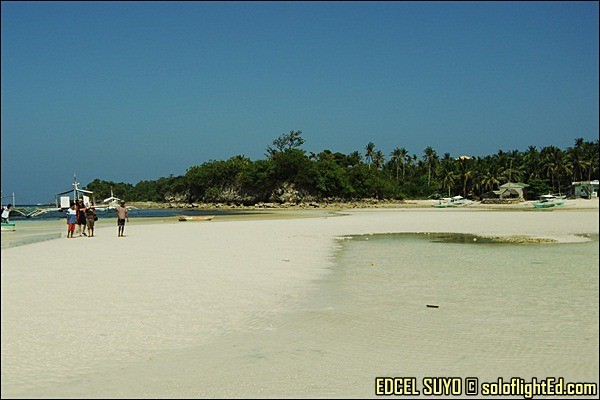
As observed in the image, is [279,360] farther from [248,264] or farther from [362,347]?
[248,264]

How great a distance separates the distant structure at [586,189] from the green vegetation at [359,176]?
6.28 meters

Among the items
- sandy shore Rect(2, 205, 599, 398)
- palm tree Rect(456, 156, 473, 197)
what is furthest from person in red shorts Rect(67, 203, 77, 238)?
palm tree Rect(456, 156, 473, 197)

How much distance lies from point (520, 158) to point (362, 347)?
114318 millimetres

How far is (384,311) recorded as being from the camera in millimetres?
9641

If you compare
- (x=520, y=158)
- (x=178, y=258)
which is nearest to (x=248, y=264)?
(x=178, y=258)

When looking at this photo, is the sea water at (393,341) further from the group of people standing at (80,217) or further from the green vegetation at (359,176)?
the green vegetation at (359,176)

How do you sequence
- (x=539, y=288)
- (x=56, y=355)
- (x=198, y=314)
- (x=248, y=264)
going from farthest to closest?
(x=248, y=264) → (x=539, y=288) → (x=198, y=314) → (x=56, y=355)

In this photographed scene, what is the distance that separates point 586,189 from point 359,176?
43977mm

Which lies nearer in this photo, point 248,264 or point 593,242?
point 248,264

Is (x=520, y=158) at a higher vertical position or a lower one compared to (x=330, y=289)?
higher

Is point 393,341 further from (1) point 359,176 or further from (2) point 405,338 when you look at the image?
(1) point 359,176

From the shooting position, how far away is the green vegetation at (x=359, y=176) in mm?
98375

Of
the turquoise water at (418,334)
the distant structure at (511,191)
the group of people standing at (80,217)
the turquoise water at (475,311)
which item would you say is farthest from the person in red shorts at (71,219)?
the distant structure at (511,191)

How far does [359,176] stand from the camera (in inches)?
4434
